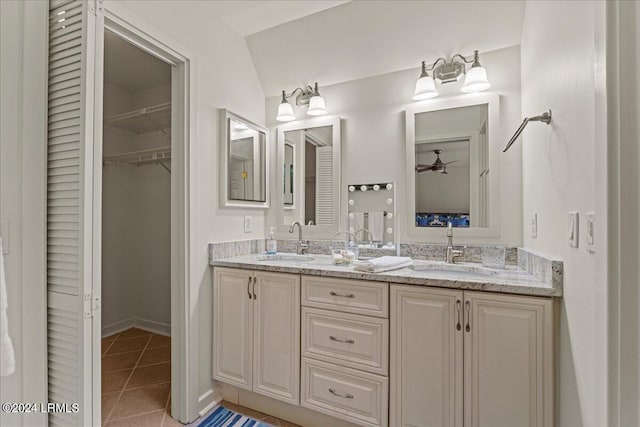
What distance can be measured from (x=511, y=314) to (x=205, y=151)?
194cm

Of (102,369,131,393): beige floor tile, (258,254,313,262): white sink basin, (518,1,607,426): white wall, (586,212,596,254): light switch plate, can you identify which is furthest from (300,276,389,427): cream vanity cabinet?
(102,369,131,393): beige floor tile

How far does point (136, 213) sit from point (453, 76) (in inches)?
130

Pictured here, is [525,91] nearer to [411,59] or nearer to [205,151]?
[411,59]

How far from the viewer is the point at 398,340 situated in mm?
1575

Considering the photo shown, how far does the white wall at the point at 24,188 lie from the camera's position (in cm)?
119

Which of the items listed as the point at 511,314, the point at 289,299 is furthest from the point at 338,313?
the point at 511,314

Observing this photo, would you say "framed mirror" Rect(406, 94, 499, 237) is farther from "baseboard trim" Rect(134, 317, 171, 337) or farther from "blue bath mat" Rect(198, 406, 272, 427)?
"baseboard trim" Rect(134, 317, 171, 337)

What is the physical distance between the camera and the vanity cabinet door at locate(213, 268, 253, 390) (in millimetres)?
1968

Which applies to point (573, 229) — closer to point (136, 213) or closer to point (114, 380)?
point (114, 380)

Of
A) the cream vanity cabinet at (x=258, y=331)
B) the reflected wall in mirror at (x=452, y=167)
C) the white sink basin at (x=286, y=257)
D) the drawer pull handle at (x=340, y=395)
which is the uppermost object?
the reflected wall in mirror at (x=452, y=167)

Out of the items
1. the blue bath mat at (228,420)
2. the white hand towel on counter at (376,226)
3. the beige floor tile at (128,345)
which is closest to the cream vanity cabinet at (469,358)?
the white hand towel on counter at (376,226)

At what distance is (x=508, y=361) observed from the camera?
137 centimetres

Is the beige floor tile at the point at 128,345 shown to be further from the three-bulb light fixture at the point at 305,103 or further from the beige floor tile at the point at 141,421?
the three-bulb light fixture at the point at 305,103

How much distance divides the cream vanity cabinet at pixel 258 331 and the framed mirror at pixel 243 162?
0.58 metres
